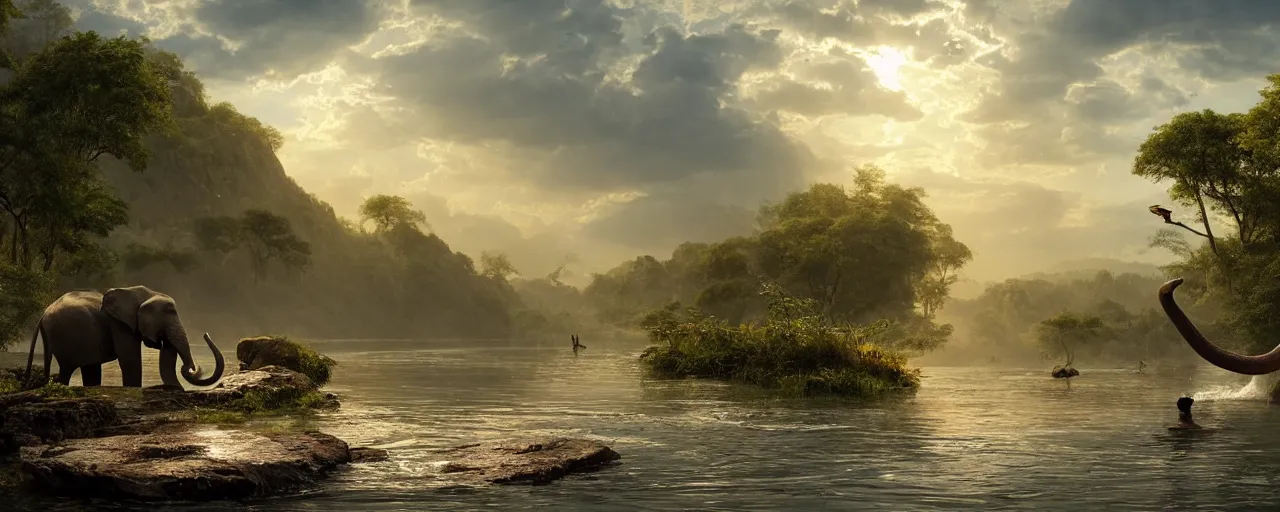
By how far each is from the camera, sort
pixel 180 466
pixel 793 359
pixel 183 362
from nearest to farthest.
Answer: pixel 180 466, pixel 183 362, pixel 793 359

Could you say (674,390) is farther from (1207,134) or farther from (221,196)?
(221,196)

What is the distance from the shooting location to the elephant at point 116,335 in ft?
67.5

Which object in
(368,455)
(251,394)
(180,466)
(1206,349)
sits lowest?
(368,455)

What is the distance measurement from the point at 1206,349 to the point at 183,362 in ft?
63.0

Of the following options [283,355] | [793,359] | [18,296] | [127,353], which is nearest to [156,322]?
[127,353]

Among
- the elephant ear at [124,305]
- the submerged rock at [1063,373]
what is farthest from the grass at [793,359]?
the elephant ear at [124,305]

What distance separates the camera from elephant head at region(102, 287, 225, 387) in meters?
20.7

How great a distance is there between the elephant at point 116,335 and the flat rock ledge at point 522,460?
29.5 feet

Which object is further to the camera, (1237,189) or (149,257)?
(149,257)

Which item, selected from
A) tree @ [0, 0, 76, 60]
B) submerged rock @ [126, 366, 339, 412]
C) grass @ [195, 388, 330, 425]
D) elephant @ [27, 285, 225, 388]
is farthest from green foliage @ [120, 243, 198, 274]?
grass @ [195, 388, 330, 425]

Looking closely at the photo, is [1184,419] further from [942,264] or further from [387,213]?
[387,213]

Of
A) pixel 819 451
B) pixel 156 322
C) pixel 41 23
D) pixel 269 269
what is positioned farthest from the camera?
pixel 269 269

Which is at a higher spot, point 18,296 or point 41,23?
point 41,23

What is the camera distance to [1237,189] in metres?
42.3
